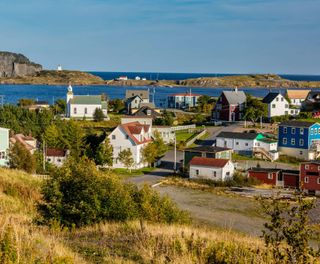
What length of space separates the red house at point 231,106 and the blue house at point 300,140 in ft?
59.8

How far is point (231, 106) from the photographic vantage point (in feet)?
205

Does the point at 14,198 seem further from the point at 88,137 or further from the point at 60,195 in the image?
the point at 88,137

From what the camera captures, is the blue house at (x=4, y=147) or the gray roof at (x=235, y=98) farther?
the gray roof at (x=235, y=98)

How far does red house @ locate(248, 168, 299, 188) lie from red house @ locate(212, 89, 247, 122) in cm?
2871

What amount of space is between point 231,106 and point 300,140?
19.9 m

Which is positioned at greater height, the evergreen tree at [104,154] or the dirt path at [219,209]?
the evergreen tree at [104,154]

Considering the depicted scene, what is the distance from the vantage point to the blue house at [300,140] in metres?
42.5

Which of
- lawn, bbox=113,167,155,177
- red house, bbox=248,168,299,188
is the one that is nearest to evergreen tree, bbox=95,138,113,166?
lawn, bbox=113,167,155,177

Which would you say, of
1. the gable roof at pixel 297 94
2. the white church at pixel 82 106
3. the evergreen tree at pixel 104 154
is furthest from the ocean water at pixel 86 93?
the evergreen tree at pixel 104 154

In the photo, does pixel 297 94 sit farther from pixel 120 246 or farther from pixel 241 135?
pixel 120 246

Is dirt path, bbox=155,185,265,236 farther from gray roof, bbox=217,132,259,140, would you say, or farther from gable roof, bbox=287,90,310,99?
gable roof, bbox=287,90,310,99

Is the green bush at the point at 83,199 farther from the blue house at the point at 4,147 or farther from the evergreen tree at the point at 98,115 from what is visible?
the evergreen tree at the point at 98,115

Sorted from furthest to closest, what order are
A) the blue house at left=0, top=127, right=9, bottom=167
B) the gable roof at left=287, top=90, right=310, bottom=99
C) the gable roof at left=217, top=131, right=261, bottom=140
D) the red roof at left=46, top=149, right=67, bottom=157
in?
the gable roof at left=287, top=90, right=310, bottom=99
the gable roof at left=217, top=131, right=261, bottom=140
the red roof at left=46, top=149, right=67, bottom=157
the blue house at left=0, top=127, right=9, bottom=167

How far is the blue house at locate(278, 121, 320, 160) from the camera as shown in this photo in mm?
42531
